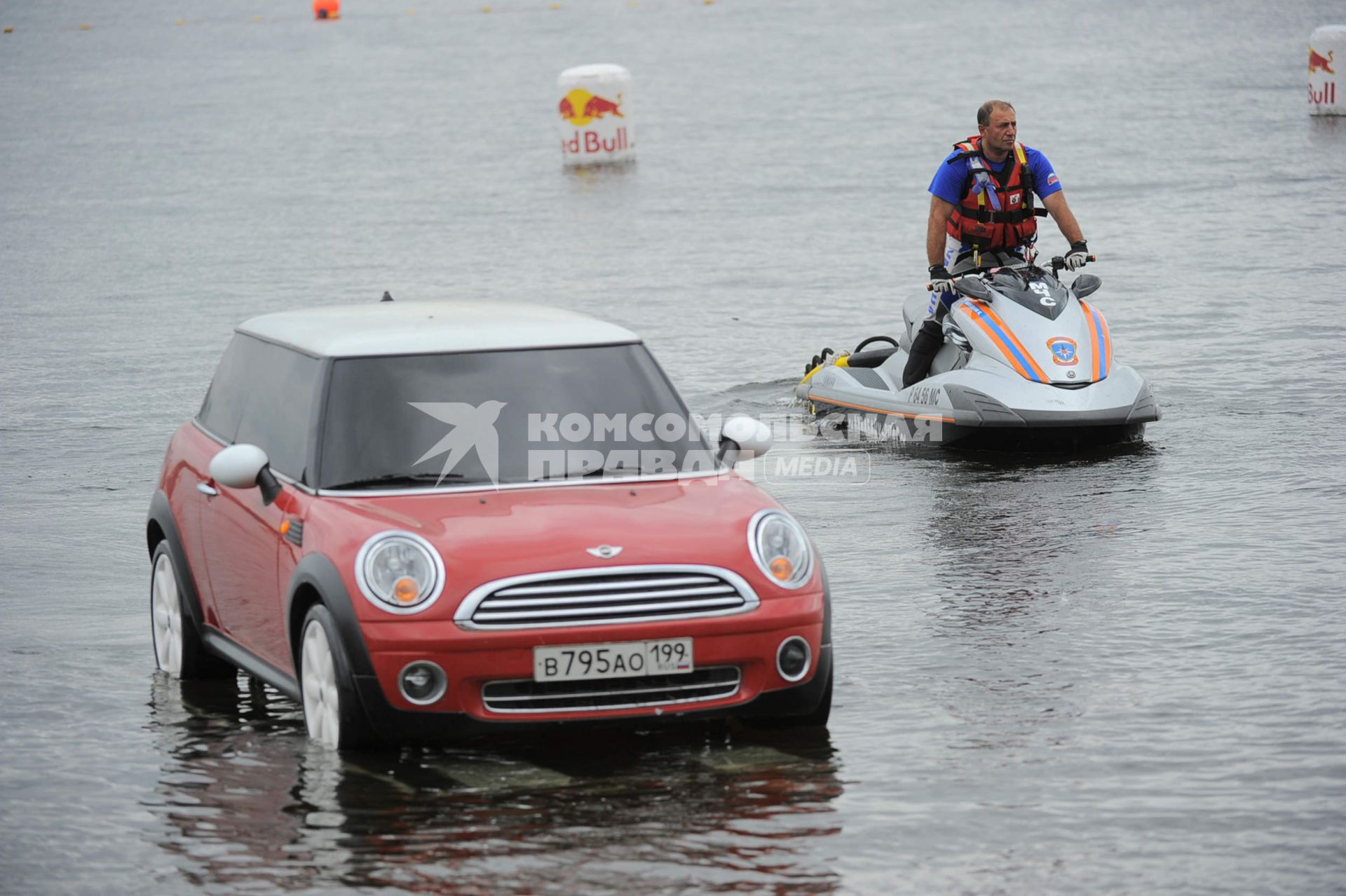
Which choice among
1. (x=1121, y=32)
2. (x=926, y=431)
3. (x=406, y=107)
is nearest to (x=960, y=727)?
(x=926, y=431)

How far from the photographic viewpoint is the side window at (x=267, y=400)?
7.64 metres

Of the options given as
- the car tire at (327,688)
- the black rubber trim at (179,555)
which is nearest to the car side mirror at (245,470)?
the car tire at (327,688)

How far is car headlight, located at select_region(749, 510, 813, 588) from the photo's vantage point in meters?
6.96

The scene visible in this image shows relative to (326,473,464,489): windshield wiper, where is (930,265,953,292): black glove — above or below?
above

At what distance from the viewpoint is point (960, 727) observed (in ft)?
24.0

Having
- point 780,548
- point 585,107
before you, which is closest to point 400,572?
point 780,548

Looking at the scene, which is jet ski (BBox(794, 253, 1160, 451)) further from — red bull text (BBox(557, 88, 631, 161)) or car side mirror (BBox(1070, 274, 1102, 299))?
red bull text (BBox(557, 88, 631, 161))

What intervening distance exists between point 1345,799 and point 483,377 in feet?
10.2

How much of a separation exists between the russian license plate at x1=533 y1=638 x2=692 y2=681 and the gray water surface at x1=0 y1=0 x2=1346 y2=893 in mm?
357

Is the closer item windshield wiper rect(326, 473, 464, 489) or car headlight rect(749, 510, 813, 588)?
car headlight rect(749, 510, 813, 588)

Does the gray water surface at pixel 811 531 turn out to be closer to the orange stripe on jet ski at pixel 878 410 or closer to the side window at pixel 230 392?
the orange stripe on jet ski at pixel 878 410

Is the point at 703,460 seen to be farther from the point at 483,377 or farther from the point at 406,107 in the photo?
the point at 406,107

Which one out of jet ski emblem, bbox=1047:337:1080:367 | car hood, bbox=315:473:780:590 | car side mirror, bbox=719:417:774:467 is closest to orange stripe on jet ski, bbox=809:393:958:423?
jet ski emblem, bbox=1047:337:1080:367

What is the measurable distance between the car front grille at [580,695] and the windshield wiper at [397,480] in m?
0.94
